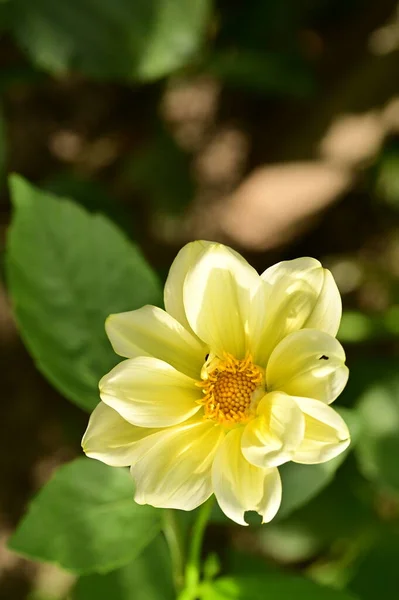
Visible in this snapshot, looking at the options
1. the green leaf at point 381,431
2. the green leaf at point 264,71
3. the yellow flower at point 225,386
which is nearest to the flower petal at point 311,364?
the yellow flower at point 225,386

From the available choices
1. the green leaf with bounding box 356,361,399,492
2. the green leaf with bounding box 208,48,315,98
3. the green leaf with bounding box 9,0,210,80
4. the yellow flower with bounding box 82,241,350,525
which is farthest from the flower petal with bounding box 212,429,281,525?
the green leaf with bounding box 208,48,315,98

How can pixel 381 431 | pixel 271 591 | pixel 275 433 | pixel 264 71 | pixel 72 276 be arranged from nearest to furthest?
pixel 275 433, pixel 271 591, pixel 72 276, pixel 381 431, pixel 264 71

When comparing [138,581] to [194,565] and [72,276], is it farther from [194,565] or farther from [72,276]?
[72,276]

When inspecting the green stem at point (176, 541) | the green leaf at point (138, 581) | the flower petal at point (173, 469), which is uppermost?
the flower petal at point (173, 469)

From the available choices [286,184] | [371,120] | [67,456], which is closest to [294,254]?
[286,184]

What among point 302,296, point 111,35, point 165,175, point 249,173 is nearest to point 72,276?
point 302,296

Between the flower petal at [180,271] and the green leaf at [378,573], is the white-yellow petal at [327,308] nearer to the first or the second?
the flower petal at [180,271]

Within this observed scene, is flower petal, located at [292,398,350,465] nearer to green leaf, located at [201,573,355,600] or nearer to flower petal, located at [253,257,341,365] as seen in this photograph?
flower petal, located at [253,257,341,365]
